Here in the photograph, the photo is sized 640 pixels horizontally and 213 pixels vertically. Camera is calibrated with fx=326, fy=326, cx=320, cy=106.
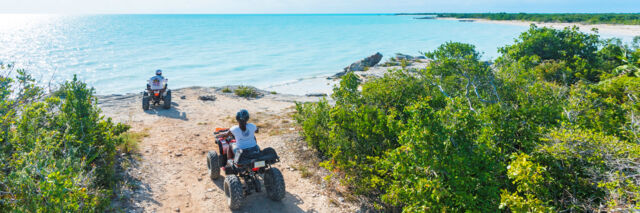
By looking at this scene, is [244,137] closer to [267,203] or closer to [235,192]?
[235,192]

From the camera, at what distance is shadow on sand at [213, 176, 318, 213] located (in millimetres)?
6469

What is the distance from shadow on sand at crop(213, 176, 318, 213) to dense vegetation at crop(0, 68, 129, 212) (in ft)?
7.99

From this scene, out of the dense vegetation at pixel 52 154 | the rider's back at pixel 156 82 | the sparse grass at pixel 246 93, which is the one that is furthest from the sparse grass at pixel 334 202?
the sparse grass at pixel 246 93

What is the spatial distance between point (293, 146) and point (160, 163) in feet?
11.9

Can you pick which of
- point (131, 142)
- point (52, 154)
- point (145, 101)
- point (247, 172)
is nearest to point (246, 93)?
point (145, 101)

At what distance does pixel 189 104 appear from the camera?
15.5 meters

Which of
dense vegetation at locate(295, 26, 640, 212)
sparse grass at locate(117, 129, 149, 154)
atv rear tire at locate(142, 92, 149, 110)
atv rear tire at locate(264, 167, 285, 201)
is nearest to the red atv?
atv rear tire at locate(264, 167, 285, 201)

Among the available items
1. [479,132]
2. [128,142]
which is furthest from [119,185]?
[479,132]

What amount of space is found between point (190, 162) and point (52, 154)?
3.57 m

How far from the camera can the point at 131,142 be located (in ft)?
30.6

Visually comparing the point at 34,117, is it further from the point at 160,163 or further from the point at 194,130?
the point at 194,130

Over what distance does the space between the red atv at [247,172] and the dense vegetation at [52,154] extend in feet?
6.84

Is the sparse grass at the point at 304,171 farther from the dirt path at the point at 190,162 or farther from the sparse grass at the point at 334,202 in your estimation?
the sparse grass at the point at 334,202

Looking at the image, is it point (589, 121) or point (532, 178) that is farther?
point (589, 121)
